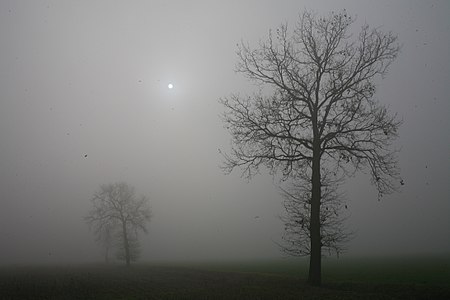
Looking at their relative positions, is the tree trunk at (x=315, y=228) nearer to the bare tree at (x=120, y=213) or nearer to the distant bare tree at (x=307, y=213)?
the distant bare tree at (x=307, y=213)

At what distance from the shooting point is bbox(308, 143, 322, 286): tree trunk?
1401 cm

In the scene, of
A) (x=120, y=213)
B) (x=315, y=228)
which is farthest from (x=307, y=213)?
(x=120, y=213)

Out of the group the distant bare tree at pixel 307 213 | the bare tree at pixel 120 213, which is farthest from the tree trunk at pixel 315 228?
the bare tree at pixel 120 213

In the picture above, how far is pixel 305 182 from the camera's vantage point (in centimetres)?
1627

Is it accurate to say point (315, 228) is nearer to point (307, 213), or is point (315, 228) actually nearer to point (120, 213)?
point (307, 213)

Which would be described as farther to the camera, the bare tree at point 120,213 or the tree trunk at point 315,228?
the bare tree at point 120,213

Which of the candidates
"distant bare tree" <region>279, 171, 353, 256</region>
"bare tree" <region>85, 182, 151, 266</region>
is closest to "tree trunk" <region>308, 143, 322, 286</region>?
"distant bare tree" <region>279, 171, 353, 256</region>

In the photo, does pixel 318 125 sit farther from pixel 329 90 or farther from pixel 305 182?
pixel 305 182

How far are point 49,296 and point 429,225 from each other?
115341mm

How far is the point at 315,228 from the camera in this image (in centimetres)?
1416

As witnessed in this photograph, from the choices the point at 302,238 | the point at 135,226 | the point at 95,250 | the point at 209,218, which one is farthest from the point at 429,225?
the point at 95,250

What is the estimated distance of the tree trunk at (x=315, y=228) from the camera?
1401 cm

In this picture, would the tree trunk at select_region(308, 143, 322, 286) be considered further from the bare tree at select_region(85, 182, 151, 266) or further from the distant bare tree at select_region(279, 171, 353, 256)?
the bare tree at select_region(85, 182, 151, 266)

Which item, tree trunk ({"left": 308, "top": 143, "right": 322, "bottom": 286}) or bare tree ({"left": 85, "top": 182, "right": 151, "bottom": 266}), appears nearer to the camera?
tree trunk ({"left": 308, "top": 143, "right": 322, "bottom": 286})
